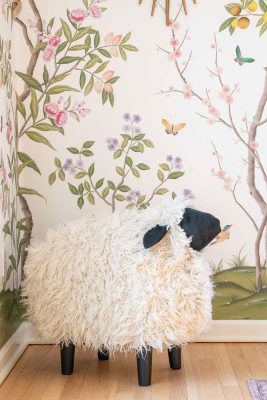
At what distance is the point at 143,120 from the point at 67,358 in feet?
3.81

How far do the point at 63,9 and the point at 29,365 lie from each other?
1630 mm

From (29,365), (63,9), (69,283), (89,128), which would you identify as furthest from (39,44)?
(29,365)

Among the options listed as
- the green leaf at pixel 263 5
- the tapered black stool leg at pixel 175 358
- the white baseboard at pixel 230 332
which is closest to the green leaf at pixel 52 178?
the white baseboard at pixel 230 332

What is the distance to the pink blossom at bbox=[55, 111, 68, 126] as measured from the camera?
3469mm

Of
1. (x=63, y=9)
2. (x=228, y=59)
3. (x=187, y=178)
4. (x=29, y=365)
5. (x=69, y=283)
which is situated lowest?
(x=29, y=365)

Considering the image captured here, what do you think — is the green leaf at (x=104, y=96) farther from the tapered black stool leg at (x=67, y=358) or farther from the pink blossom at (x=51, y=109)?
the tapered black stool leg at (x=67, y=358)

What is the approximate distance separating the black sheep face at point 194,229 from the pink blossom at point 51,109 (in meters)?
0.92

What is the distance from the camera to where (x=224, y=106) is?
3453 millimetres

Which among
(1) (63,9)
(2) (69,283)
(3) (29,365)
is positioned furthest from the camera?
(1) (63,9)

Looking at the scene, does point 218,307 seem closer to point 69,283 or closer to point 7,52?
point 69,283

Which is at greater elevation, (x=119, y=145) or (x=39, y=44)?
(x=39, y=44)

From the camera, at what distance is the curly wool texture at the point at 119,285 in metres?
2.82

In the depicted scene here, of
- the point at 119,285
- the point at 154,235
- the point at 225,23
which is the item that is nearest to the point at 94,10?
the point at 225,23

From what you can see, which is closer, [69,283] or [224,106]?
[69,283]
